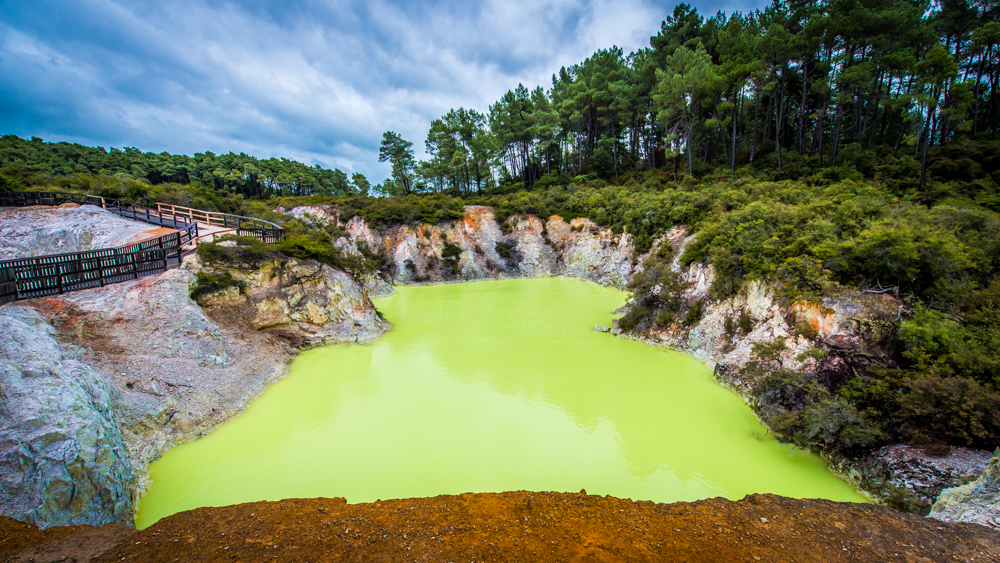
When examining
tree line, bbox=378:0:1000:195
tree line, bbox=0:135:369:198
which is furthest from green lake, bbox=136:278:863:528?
tree line, bbox=0:135:369:198

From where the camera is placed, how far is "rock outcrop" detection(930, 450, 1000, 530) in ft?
15.9

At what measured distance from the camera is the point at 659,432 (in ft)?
29.1

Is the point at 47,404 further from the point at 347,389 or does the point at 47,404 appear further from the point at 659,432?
the point at 659,432

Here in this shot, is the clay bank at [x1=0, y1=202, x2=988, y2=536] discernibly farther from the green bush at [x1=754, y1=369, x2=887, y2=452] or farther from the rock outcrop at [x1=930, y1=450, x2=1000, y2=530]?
the green bush at [x1=754, y1=369, x2=887, y2=452]

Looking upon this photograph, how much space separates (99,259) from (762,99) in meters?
47.1

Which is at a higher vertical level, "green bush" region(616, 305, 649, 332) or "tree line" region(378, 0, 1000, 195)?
"tree line" region(378, 0, 1000, 195)

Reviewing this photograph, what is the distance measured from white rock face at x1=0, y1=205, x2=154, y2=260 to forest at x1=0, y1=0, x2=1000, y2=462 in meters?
5.98

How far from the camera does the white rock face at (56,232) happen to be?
1450 cm

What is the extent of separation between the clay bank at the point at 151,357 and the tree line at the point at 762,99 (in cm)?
1522

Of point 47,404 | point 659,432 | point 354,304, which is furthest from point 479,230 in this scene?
point 47,404

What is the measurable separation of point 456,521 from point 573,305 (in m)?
17.6

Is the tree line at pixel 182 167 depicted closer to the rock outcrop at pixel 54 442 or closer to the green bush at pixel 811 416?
the rock outcrop at pixel 54 442

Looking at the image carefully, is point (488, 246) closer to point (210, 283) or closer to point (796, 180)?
point (210, 283)

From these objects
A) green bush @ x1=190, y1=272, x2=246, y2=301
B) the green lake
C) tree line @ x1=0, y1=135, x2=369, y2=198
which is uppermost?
tree line @ x1=0, y1=135, x2=369, y2=198
